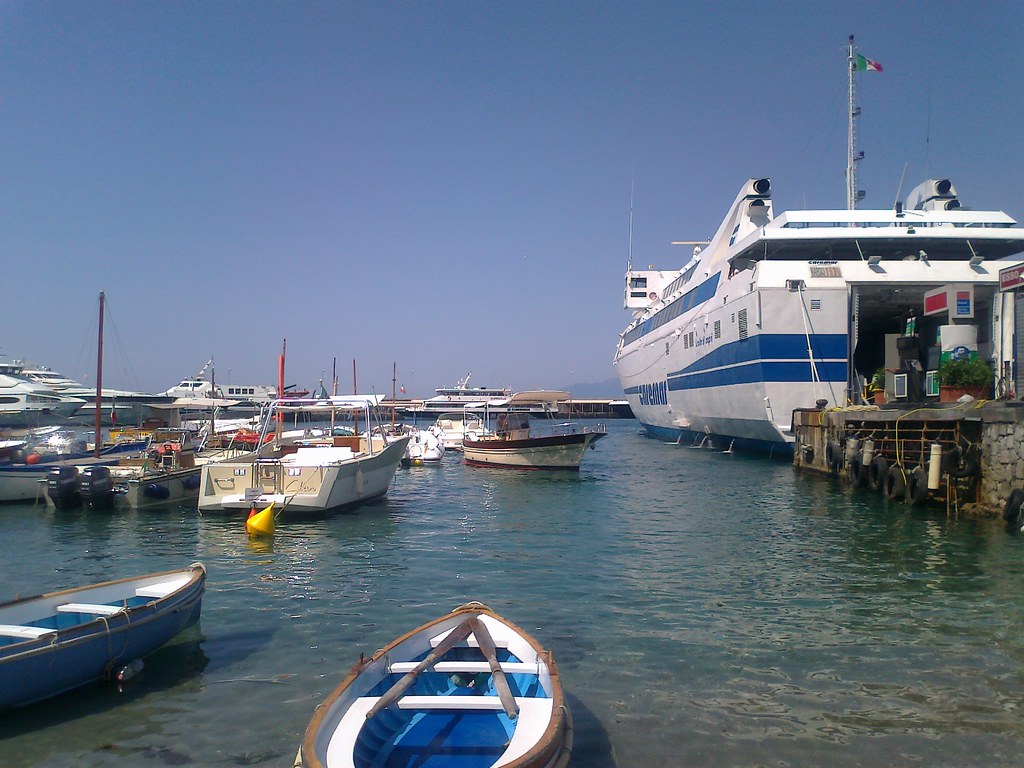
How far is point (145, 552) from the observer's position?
44.4 feet

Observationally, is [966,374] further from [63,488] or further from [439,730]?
[63,488]

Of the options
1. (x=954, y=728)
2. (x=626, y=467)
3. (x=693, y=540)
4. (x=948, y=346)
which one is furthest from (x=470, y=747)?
(x=626, y=467)

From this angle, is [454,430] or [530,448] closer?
[530,448]

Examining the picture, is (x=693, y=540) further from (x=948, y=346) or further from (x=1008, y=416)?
(x=948, y=346)

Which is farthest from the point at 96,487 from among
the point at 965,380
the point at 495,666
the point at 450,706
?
the point at 965,380

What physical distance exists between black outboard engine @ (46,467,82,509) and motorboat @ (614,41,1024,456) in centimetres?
2252

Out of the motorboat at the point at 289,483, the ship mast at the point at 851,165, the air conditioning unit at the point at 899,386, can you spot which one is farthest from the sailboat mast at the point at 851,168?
the motorboat at the point at 289,483

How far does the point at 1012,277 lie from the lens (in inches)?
684

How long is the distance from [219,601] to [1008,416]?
1514 centimetres

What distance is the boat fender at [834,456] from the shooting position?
23.6 meters

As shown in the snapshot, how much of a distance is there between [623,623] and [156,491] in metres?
14.0

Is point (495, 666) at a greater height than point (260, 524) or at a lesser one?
greater

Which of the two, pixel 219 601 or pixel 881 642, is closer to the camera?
pixel 881 642

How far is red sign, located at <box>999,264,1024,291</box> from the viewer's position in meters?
17.0
